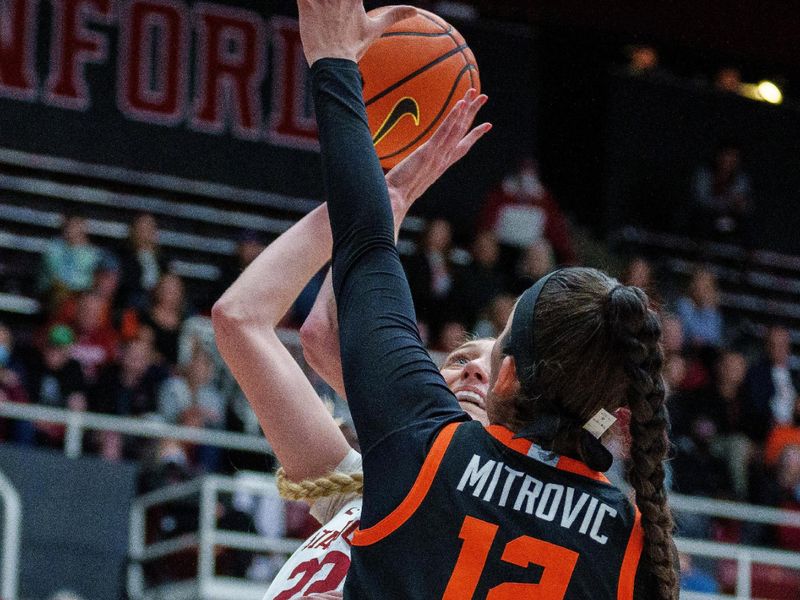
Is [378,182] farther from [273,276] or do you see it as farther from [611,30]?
[611,30]

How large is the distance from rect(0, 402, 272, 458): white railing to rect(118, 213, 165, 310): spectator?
3.24ft

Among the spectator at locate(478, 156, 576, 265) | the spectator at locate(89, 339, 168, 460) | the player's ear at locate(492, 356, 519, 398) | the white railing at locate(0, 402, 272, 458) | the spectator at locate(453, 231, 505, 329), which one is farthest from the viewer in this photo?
the spectator at locate(478, 156, 576, 265)

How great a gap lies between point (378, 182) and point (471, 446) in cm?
36

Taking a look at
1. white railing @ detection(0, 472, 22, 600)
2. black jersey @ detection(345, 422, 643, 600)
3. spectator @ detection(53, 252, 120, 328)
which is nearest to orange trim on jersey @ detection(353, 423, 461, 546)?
black jersey @ detection(345, 422, 643, 600)

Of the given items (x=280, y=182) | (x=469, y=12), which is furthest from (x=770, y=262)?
(x=280, y=182)

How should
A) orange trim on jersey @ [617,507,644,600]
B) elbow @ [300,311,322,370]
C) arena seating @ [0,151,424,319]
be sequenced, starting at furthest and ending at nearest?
arena seating @ [0,151,424,319]
elbow @ [300,311,322,370]
orange trim on jersey @ [617,507,644,600]

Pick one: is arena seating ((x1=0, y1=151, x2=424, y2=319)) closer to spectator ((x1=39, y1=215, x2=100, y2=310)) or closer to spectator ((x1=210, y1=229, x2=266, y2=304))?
spectator ((x1=210, y1=229, x2=266, y2=304))

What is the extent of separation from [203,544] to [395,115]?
4.63m

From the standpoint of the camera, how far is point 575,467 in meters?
1.83

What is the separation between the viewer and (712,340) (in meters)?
10.3

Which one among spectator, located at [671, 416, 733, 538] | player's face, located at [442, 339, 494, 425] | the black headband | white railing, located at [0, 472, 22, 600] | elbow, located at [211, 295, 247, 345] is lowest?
spectator, located at [671, 416, 733, 538]

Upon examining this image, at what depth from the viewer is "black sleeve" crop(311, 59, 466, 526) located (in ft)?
5.83

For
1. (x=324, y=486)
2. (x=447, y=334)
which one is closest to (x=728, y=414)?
(x=447, y=334)

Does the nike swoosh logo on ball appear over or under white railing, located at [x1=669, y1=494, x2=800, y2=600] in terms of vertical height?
over
